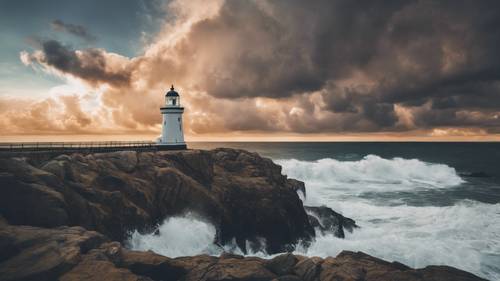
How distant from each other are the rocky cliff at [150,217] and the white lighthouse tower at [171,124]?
16.0 feet

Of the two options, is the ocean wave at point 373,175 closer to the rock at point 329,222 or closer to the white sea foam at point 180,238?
the rock at point 329,222

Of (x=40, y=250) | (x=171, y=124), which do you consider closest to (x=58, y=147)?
(x=171, y=124)

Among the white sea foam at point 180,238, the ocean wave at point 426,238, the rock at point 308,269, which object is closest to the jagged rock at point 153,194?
the white sea foam at point 180,238

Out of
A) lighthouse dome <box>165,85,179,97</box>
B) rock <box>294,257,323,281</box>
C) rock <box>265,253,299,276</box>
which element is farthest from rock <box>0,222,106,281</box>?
lighthouse dome <box>165,85,179,97</box>

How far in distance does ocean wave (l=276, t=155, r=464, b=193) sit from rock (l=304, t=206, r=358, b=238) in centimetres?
2116

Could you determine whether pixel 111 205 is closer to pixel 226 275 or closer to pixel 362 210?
pixel 226 275

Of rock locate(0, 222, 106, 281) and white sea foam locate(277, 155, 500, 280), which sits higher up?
rock locate(0, 222, 106, 281)

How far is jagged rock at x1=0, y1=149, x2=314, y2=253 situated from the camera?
48.5 ft

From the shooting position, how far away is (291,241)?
2273cm

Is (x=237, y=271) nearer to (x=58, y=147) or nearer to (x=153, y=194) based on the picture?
(x=153, y=194)

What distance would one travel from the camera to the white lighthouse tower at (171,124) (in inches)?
1287

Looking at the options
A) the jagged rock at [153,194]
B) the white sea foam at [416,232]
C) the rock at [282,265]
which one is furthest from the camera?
the white sea foam at [416,232]

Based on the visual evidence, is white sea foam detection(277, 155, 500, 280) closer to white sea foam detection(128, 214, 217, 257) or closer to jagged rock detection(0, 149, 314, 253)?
jagged rock detection(0, 149, 314, 253)

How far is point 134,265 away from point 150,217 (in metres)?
7.41
